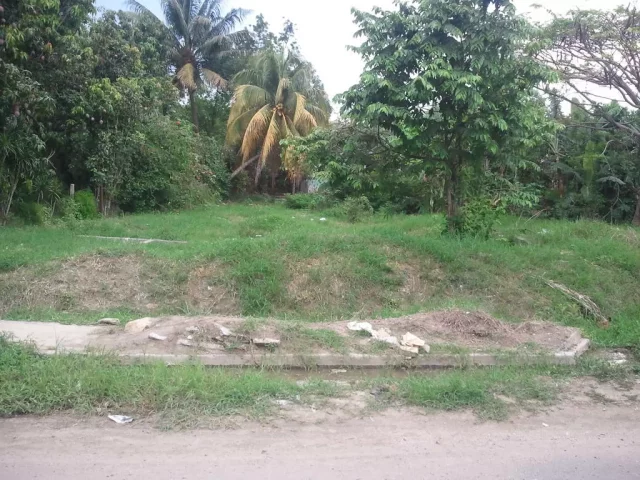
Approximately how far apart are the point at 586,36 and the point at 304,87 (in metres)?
14.8

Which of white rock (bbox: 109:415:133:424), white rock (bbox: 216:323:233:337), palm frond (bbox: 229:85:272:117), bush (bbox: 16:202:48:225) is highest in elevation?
palm frond (bbox: 229:85:272:117)

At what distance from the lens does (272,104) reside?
2719cm

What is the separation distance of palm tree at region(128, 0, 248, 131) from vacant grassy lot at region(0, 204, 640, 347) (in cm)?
1860

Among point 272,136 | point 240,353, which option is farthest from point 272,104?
point 240,353

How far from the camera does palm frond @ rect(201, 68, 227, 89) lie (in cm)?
2786

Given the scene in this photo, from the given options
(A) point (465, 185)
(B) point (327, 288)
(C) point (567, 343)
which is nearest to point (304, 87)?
(A) point (465, 185)

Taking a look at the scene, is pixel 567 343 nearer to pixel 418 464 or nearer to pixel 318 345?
pixel 318 345

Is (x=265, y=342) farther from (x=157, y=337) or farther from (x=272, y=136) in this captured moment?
(x=272, y=136)

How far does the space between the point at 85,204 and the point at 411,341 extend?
534 inches

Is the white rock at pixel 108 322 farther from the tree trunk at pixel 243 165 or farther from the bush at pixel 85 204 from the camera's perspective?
the tree trunk at pixel 243 165

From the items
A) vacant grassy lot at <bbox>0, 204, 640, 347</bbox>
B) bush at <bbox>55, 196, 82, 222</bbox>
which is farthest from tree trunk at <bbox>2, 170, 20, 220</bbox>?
vacant grassy lot at <bbox>0, 204, 640, 347</bbox>

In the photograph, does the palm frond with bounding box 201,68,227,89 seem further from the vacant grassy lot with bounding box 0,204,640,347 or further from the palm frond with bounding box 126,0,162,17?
the vacant grassy lot with bounding box 0,204,640,347

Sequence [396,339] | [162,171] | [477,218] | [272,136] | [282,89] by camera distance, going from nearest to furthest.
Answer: [396,339] → [477,218] → [162,171] → [272,136] → [282,89]

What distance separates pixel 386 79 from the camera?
9.56m
